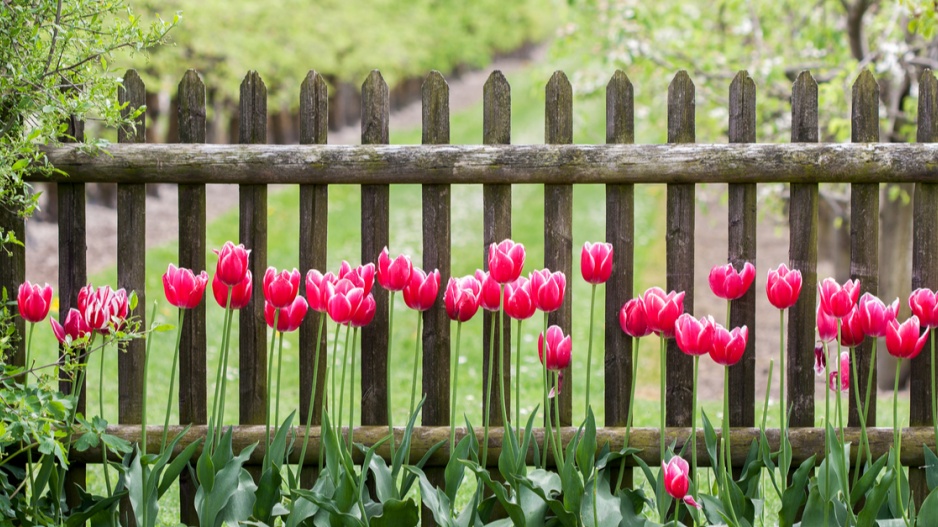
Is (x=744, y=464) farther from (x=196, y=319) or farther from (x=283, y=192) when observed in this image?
(x=283, y=192)

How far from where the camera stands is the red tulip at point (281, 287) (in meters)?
3.22

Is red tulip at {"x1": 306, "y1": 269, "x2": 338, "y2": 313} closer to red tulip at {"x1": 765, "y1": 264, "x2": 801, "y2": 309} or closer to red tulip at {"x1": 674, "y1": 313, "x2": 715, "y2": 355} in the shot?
red tulip at {"x1": 674, "y1": 313, "x2": 715, "y2": 355}

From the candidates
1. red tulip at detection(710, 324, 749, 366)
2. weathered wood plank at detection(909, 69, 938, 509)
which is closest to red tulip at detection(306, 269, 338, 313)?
red tulip at detection(710, 324, 749, 366)

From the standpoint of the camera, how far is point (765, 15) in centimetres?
1019

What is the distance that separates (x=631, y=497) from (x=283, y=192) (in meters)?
17.4

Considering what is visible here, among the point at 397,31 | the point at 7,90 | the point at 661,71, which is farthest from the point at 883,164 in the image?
the point at 397,31

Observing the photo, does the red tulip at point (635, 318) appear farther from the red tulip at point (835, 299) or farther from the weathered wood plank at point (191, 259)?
the weathered wood plank at point (191, 259)

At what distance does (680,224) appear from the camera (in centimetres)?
377

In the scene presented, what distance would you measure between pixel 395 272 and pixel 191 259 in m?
0.98

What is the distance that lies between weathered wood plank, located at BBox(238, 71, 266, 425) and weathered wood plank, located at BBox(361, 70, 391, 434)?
377 millimetres

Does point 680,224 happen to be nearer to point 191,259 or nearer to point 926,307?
point 926,307

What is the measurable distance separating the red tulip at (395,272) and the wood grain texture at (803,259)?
1.45 m

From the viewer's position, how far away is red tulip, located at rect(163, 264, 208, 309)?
328 centimetres

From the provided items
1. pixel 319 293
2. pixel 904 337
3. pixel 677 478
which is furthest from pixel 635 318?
pixel 319 293
